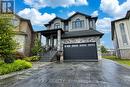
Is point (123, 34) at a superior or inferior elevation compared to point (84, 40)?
superior

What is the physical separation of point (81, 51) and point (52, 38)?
22.8 ft

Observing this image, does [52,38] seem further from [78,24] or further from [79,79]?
[79,79]

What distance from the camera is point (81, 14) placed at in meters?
26.3

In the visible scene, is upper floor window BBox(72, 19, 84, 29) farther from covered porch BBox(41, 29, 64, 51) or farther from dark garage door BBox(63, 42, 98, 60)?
dark garage door BBox(63, 42, 98, 60)

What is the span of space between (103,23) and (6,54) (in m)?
32.0

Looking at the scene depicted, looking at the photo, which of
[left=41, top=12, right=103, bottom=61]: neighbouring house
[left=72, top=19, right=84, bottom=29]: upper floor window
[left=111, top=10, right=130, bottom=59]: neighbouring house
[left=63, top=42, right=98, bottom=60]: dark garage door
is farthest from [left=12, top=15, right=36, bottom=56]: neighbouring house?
[left=111, top=10, right=130, bottom=59]: neighbouring house

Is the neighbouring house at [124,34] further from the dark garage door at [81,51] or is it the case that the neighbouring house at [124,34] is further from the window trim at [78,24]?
the dark garage door at [81,51]

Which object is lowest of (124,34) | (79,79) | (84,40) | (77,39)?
(79,79)

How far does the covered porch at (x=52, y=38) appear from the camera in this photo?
2252 cm

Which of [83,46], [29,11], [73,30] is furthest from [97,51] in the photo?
[29,11]

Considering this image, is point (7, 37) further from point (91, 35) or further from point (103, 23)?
point (103, 23)

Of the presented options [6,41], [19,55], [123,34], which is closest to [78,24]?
[123,34]

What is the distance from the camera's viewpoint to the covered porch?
73.9ft

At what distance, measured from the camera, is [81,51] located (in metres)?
21.4
